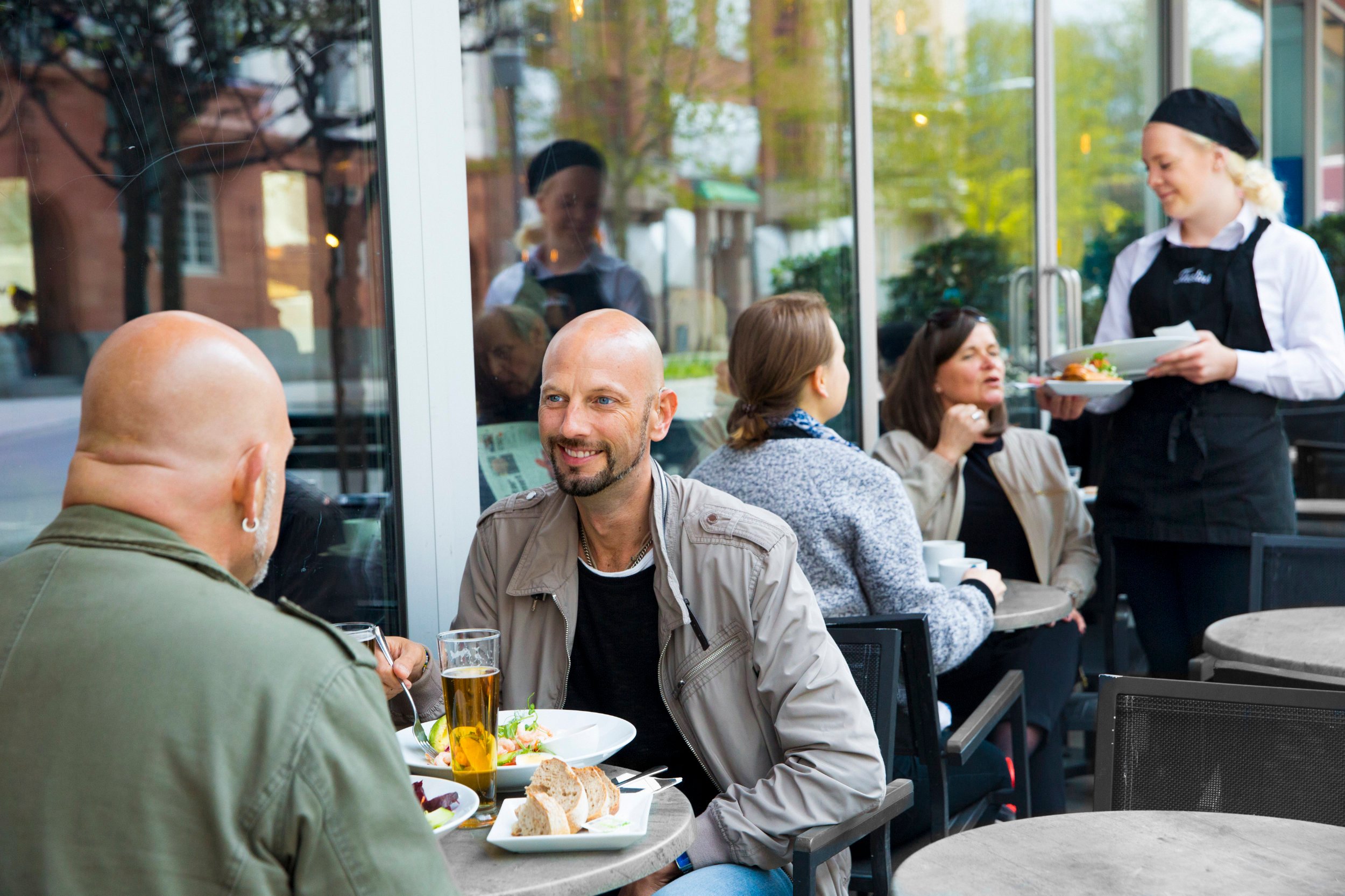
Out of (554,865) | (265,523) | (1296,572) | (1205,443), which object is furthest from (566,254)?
(265,523)

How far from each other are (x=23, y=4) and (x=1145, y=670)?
438 cm

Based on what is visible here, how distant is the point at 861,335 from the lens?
481cm

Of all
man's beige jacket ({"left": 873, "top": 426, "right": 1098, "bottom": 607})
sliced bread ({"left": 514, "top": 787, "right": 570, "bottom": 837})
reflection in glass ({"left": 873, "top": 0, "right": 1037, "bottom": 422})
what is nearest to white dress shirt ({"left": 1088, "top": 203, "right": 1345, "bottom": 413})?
man's beige jacket ({"left": 873, "top": 426, "right": 1098, "bottom": 607})

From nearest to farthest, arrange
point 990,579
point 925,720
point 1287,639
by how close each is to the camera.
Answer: point 925,720 → point 1287,639 → point 990,579

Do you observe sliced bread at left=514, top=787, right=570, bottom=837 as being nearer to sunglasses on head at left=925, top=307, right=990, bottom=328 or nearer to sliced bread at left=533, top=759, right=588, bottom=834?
sliced bread at left=533, top=759, right=588, bottom=834

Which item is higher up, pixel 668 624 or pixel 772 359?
pixel 772 359

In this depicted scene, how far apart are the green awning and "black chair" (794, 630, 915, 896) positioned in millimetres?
2584

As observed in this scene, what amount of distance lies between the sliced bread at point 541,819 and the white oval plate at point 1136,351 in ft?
7.98

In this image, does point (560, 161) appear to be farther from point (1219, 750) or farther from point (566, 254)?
point (1219, 750)

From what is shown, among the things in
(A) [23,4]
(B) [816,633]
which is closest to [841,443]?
(B) [816,633]

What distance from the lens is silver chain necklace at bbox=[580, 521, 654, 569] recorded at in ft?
7.01

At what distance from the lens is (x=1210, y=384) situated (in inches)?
134

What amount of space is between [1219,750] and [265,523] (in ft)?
5.18

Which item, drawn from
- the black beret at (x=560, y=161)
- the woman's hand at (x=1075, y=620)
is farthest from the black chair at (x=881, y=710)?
the black beret at (x=560, y=161)
